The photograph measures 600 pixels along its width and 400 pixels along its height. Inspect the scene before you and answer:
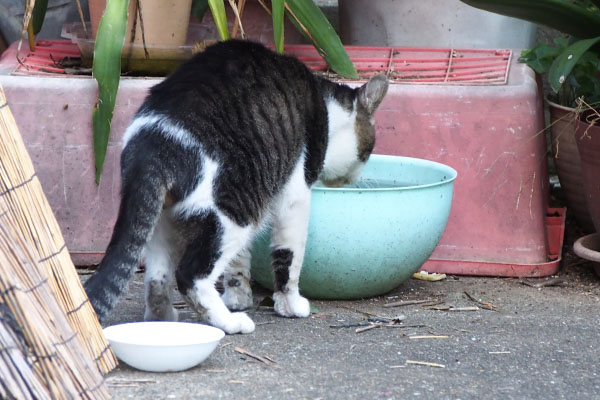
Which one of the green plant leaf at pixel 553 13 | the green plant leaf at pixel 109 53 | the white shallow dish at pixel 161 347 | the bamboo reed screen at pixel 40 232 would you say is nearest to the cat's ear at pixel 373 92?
the green plant leaf at pixel 553 13

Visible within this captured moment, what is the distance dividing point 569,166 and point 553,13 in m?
0.78

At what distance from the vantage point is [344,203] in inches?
118

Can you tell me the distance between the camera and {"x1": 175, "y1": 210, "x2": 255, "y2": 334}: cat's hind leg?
8.60ft

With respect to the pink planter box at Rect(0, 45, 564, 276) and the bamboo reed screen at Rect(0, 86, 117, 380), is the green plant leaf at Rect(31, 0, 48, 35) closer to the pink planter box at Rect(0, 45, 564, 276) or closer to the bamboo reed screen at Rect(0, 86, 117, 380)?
the pink planter box at Rect(0, 45, 564, 276)

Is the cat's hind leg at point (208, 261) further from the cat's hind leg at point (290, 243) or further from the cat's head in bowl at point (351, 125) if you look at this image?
the cat's head in bowl at point (351, 125)

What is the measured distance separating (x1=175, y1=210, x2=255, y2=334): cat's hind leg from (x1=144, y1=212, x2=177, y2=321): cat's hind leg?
0.11 metres

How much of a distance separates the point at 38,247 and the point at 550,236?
7.70ft

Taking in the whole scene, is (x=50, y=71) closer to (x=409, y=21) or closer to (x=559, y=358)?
(x=409, y=21)

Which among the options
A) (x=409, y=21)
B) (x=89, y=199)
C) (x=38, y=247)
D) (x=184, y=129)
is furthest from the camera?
(x=409, y=21)

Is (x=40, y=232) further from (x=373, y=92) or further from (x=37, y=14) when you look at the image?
(x=37, y=14)

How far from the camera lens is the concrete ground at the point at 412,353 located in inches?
89.4

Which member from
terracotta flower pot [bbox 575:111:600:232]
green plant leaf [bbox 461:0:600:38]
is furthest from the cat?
terracotta flower pot [bbox 575:111:600:232]

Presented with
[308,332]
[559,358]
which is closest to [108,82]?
[308,332]

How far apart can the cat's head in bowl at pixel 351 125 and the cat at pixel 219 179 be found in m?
0.01
